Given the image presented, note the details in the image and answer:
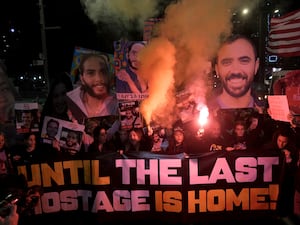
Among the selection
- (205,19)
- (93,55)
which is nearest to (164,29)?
(205,19)

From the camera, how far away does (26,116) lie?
6.71m

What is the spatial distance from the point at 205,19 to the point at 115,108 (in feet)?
8.63

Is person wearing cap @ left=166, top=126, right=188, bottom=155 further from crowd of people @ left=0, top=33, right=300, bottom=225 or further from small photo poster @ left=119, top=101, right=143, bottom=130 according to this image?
small photo poster @ left=119, top=101, right=143, bottom=130

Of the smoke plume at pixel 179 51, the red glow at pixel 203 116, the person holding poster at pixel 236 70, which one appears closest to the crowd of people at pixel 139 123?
the person holding poster at pixel 236 70

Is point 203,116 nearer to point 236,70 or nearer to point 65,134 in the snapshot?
point 236,70

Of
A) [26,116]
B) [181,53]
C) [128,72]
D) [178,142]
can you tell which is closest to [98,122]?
[128,72]

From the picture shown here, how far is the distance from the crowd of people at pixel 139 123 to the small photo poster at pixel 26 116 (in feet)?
0.51

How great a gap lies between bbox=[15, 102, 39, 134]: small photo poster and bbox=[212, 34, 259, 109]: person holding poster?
12.4 ft

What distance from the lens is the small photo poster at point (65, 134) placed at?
6.36 meters

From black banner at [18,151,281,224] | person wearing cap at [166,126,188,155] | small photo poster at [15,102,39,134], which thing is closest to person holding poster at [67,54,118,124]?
small photo poster at [15,102,39,134]

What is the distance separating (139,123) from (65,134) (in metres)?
1.49

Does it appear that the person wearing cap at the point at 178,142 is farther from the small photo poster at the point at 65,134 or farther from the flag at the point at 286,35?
the flag at the point at 286,35

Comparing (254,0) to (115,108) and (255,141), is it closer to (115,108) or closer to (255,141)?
(255,141)

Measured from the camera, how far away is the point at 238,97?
21.3ft
